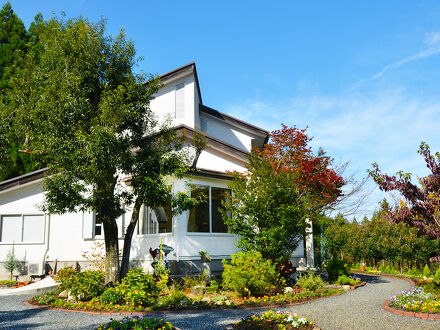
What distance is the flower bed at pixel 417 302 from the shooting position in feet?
30.1

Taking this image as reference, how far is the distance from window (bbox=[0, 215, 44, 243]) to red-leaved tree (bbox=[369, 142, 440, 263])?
49.6 feet

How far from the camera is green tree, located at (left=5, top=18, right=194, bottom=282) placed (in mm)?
11422

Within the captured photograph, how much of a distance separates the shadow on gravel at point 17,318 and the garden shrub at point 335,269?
36.8 feet

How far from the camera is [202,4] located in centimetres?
1295

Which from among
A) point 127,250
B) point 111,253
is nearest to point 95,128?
point 111,253

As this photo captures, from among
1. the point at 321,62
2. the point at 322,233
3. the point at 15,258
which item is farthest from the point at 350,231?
the point at 15,258

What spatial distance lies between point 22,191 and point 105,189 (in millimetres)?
8095

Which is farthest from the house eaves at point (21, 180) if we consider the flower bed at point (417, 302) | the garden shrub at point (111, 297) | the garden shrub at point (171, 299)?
the flower bed at point (417, 302)

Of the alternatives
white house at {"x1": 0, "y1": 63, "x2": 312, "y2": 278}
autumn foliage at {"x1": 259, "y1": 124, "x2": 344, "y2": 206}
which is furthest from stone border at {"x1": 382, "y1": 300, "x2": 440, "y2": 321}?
autumn foliage at {"x1": 259, "y1": 124, "x2": 344, "y2": 206}

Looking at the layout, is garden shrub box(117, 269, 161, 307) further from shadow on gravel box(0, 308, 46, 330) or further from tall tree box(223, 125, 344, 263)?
tall tree box(223, 125, 344, 263)

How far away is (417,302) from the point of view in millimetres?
9500

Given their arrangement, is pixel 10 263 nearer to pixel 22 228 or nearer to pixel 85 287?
pixel 22 228

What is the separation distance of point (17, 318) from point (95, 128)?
18.3ft

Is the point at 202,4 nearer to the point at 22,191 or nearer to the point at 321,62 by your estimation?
the point at 321,62
